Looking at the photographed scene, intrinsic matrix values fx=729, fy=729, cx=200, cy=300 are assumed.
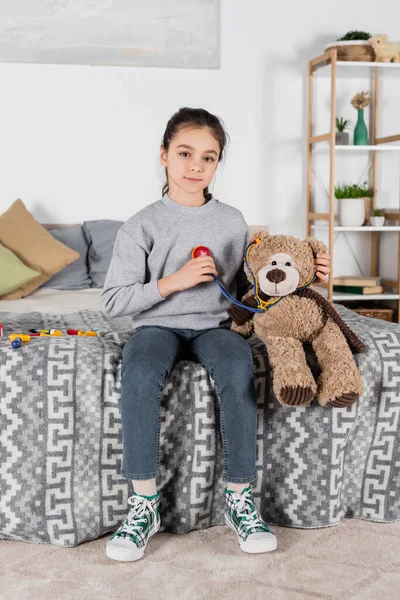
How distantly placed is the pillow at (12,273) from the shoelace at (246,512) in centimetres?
154

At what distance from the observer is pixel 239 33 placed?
365 centimetres

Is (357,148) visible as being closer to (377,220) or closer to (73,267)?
(377,220)

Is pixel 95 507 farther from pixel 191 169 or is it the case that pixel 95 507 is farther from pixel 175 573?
pixel 191 169

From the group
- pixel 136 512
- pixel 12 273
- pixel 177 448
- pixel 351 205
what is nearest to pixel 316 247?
pixel 177 448

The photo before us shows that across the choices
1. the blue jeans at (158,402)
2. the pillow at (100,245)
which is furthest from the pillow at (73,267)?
the blue jeans at (158,402)

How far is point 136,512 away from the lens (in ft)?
5.30

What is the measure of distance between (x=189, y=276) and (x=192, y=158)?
35 centimetres

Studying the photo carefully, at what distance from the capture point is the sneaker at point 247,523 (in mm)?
1603

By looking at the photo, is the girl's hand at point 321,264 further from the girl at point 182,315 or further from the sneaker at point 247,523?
the sneaker at point 247,523

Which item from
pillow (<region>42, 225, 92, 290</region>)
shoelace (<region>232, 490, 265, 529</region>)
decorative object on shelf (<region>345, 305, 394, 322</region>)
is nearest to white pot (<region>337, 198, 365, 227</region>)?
decorative object on shelf (<region>345, 305, 394, 322</region>)

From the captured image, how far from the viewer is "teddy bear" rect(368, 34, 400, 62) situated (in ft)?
11.3

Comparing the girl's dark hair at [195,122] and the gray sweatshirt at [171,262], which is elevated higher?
the girl's dark hair at [195,122]

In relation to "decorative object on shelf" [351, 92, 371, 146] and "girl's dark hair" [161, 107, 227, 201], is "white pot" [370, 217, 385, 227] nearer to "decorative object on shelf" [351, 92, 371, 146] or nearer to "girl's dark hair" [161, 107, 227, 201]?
"decorative object on shelf" [351, 92, 371, 146]

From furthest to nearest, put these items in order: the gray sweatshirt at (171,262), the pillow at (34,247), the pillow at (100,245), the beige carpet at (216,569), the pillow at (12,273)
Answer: the pillow at (100,245)
the pillow at (34,247)
the pillow at (12,273)
the gray sweatshirt at (171,262)
the beige carpet at (216,569)
